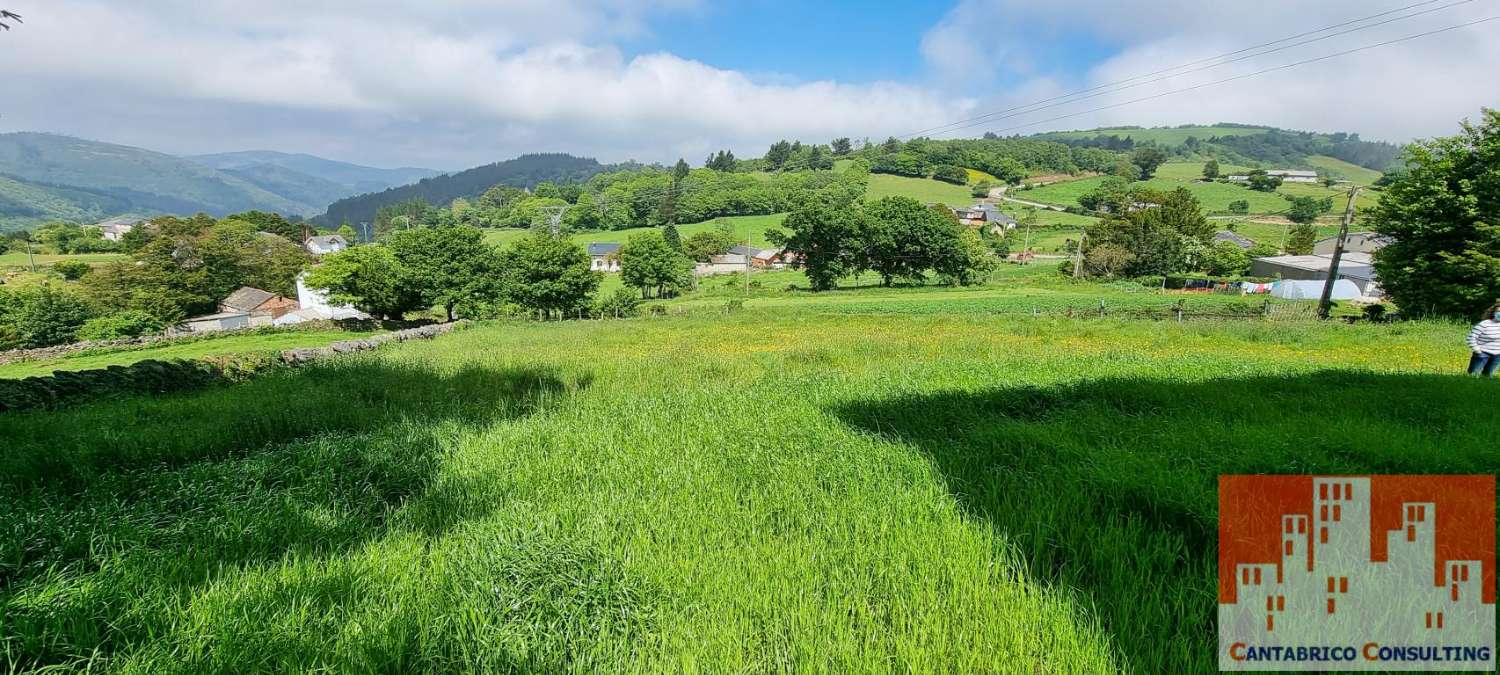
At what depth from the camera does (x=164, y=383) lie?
10.0 meters

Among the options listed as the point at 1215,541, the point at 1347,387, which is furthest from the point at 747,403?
the point at 1347,387

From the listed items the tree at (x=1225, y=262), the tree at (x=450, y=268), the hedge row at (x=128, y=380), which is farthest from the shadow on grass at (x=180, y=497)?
the tree at (x=1225, y=262)

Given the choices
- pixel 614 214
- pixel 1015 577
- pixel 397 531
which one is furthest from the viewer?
pixel 614 214

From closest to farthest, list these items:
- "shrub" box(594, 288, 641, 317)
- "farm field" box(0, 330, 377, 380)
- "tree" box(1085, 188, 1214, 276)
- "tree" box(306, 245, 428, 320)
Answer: "farm field" box(0, 330, 377, 380) → "shrub" box(594, 288, 641, 317) → "tree" box(306, 245, 428, 320) → "tree" box(1085, 188, 1214, 276)

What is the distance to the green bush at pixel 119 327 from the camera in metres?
40.7

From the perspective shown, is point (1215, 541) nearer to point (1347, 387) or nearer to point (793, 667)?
point (793, 667)

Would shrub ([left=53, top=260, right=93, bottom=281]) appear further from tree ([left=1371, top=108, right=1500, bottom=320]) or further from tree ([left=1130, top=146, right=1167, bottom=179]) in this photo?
tree ([left=1130, top=146, right=1167, bottom=179])

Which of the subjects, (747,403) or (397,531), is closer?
(397,531)

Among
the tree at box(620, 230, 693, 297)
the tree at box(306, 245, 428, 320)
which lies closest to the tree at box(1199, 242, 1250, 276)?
the tree at box(620, 230, 693, 297)

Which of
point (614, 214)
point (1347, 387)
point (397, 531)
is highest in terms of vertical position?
point (614, 214)

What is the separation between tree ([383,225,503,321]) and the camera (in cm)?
4353

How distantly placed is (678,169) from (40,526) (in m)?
172

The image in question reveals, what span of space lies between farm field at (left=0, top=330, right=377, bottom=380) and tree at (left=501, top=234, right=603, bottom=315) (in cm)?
1151

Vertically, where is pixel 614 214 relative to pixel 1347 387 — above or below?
above
